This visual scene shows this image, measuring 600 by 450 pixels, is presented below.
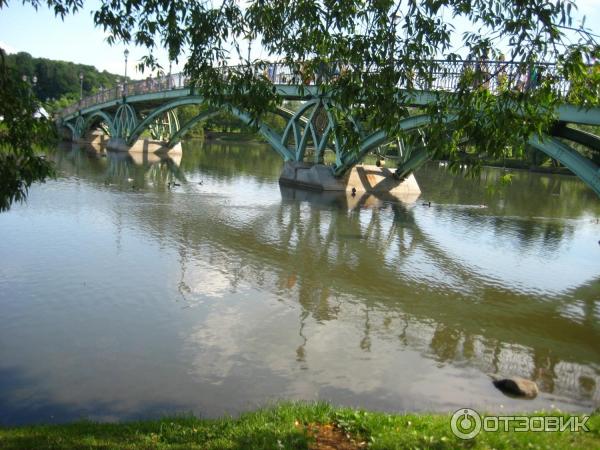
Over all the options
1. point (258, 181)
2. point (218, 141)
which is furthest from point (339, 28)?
point (218, 141)

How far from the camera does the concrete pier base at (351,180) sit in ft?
106

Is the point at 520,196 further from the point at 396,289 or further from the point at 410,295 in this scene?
the point at 410,295

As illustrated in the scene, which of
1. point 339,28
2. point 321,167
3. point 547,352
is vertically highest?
point 339,28

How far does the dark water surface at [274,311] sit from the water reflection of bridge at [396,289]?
6 cm

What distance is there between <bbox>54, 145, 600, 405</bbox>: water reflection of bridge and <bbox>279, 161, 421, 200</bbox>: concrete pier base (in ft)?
31.4

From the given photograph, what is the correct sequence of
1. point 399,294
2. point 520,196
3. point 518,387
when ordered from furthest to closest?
point 520,196 < point 399,294 < point 518,387

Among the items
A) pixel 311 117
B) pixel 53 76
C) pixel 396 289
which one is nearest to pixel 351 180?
pixel 311 117

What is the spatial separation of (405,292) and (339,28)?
7.77 meters

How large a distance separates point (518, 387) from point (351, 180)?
2525cm

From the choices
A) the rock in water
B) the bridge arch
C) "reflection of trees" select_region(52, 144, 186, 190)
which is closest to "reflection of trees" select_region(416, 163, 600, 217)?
"reflection of trees" select_region(52, 144, 186, 190)

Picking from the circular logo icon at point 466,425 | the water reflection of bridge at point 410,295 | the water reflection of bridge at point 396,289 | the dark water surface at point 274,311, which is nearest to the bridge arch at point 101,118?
the dark water surface at point 274,311

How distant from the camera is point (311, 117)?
3275 centimetres

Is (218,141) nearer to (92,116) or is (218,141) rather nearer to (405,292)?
(92,116)

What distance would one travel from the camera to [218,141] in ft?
322
